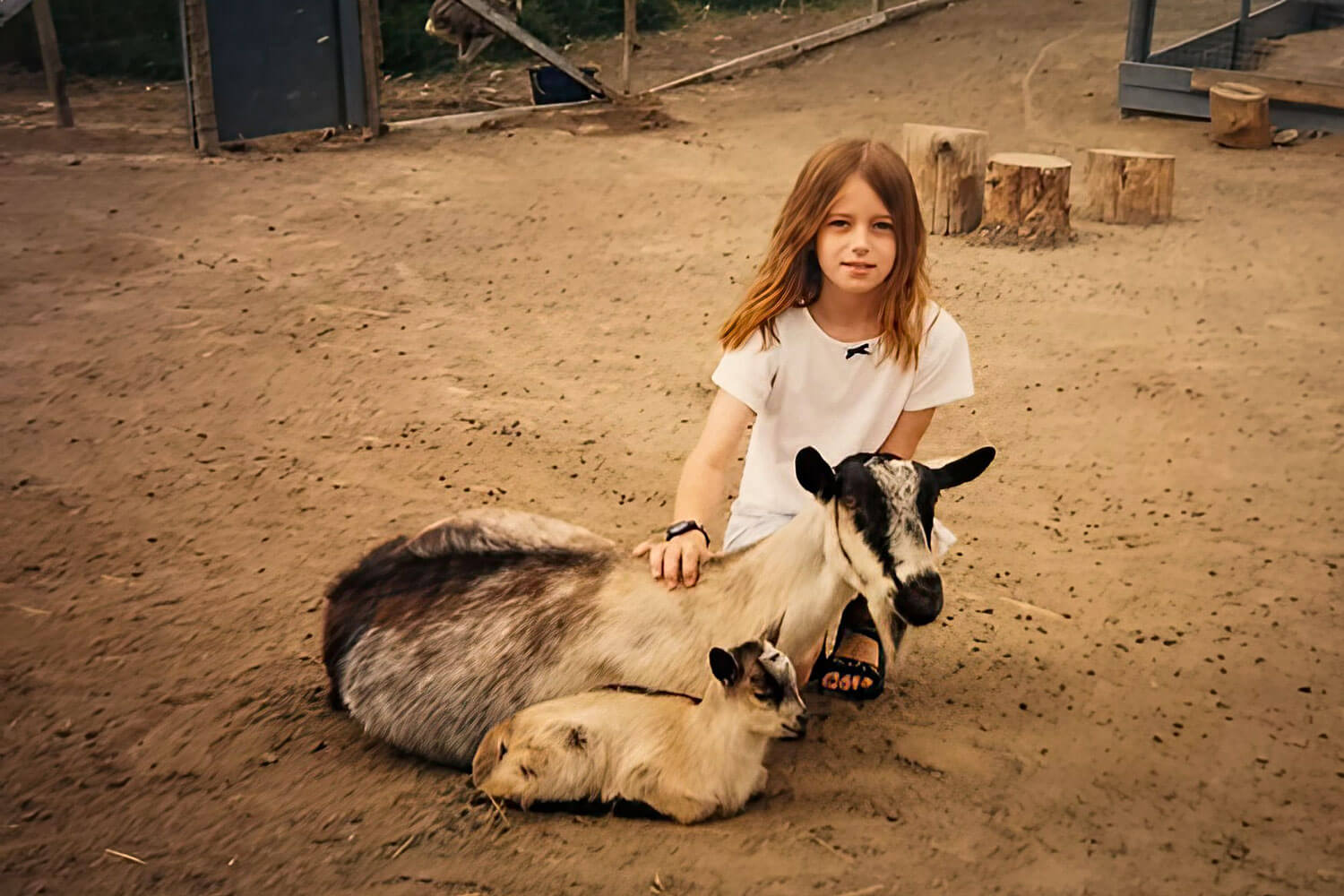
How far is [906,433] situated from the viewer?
11.2 feet

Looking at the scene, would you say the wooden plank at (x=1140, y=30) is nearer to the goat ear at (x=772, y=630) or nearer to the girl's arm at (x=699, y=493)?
the girl's arm at (x=699, y=493)

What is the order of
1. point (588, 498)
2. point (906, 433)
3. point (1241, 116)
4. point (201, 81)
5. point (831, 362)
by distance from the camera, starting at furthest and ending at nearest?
point (1241, 116) → point (201, 81) → point (588, 498) → point (906, 433) → point (831, 362)

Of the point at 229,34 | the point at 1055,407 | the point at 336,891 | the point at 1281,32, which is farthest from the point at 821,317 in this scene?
the point at 1281,32

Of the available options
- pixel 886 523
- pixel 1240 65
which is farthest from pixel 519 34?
pixel 886 523

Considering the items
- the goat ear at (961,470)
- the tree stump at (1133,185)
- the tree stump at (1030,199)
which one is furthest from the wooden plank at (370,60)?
the goat ear at (961,470)

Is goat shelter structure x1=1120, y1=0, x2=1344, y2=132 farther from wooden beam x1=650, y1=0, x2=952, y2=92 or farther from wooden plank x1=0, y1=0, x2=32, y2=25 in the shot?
wooden plank x1=0, y1=0, x2=32, y2=25

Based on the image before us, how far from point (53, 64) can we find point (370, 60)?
2471 mm

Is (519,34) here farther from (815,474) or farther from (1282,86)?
(815,474)

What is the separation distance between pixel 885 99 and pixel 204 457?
8212 mm

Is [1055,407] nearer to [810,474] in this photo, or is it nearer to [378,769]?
[810,474]

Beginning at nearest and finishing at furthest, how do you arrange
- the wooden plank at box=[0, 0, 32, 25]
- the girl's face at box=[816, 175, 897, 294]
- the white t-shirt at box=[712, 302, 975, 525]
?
the girl's face at box=[816, 175, 897, 294], the white t-shirt at box=[712, 302, 975, 525], the wooden plank at box=[0, 0, 32, 25]

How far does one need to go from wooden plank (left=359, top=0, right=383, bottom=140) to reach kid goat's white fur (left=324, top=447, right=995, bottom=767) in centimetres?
787

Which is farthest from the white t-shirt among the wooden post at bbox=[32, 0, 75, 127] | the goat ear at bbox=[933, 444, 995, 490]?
the wooden post at bbox=[32, 0, 75, 127]

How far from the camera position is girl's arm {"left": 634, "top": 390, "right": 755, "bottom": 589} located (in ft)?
9.91
